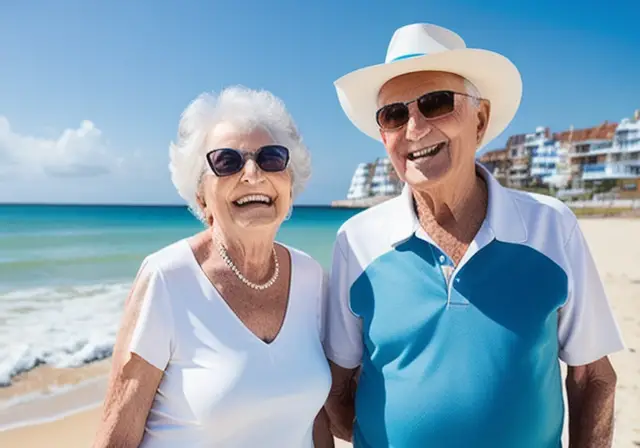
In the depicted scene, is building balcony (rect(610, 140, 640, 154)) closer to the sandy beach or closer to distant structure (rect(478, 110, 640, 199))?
distant structure (rect(478, 110, 640, 199))

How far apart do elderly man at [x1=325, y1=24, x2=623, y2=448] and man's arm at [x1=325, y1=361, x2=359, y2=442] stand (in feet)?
0.09

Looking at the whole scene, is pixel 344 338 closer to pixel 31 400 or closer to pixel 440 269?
pixel 440 269

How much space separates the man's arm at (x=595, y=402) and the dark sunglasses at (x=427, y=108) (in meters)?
1.31

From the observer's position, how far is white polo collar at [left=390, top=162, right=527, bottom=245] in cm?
225

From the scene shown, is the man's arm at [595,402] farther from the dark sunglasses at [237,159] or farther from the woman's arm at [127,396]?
the woman's arm at [127,396]

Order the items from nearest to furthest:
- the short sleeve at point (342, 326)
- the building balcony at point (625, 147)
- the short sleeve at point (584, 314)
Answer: the short sleeve at point (584, 314), the short sleeve at point (342, 326), the building balcony at point (625, 147)

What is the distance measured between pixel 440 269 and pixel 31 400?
5406 mm

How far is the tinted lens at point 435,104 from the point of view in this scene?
2312 millimetres

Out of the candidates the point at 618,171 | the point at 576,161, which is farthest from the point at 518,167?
the point at 618,171

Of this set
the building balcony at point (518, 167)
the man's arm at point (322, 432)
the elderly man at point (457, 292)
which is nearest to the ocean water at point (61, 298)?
the man's arm at point (322, 432)

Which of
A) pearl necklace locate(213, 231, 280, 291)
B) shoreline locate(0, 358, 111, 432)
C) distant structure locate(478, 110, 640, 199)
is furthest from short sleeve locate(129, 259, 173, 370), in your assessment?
distant structure locate(478, 110, 640, 199)

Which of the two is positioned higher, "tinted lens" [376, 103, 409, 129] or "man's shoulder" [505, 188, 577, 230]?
"tinted lens" [376, 103, 409, 129]

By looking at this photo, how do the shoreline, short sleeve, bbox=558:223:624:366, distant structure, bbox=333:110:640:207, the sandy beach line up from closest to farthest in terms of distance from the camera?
short sleeve, bbox=558:223:624:366 < the sandy beach < the shoreline < distant structure, bbox=333:110:640:207

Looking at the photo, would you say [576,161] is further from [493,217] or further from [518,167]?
[493,217]
